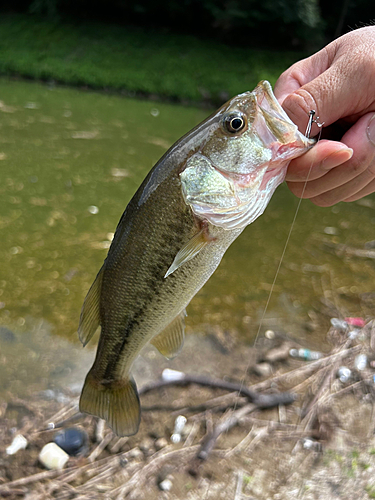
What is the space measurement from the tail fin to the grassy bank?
1437cm

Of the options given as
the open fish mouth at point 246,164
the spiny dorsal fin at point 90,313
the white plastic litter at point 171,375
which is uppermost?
the open fish mouth at point 246,164

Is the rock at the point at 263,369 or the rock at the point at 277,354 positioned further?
the rock at the point at 277,354

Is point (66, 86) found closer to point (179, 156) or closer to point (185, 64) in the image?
point (185, 64)

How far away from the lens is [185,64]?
58.6 ft

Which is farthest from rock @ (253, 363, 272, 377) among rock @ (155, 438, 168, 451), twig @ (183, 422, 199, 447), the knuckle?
the knuckle

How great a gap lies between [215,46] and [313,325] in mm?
20236

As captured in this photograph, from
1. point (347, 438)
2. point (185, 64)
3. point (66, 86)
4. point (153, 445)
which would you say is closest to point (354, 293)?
point (347, 438)

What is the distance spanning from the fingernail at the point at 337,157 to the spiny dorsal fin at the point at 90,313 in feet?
3.36

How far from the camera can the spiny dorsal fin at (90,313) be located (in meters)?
1.79

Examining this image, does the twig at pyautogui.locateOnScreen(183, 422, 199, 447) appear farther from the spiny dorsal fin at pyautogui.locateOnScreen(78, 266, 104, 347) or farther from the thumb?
the thumb

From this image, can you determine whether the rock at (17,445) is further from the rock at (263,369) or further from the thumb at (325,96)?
the thumb at (325,96)

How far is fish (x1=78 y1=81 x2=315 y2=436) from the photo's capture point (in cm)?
151

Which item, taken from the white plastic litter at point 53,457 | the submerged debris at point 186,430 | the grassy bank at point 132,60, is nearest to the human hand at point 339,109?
the submerged debris at point 186,430

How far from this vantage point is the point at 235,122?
5.04ft
